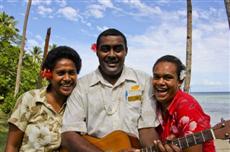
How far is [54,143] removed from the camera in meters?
3.57

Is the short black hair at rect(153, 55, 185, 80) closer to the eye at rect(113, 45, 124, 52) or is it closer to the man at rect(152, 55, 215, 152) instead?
the man at rect(152, 55, 215, 152)

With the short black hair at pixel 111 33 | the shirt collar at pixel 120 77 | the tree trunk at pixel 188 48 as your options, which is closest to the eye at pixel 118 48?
the short black hair at pixel 111 33

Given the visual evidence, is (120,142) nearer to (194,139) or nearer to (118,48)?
(194,139)

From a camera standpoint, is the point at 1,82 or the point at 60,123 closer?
the point at 60,123

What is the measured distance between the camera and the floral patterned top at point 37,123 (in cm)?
356

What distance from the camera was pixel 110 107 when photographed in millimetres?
3502

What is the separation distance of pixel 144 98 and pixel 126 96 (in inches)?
6.9

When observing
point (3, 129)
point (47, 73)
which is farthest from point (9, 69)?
point (47, 73)

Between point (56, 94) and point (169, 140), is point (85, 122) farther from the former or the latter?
point (169, 140)

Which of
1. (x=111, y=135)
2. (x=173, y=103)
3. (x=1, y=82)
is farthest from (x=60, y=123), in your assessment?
(x=1, y=82)

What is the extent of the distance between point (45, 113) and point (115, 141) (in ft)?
A: 2.54

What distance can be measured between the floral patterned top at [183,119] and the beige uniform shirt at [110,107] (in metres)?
0.11

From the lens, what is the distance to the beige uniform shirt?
345 cm

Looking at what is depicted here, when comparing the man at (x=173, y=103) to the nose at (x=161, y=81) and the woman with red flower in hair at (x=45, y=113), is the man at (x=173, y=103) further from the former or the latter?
the woman with red flower in hair at (x=45, y=113)
